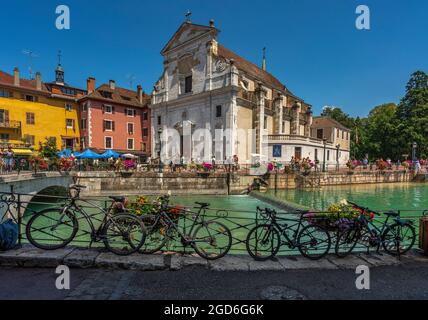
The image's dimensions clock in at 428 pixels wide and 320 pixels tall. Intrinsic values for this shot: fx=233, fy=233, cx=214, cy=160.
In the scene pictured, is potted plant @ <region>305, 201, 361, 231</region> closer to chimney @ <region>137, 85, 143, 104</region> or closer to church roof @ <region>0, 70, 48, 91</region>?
church roof @ <region>0, 70, 48, 91</region>

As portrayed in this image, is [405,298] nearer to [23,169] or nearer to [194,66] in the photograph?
[23,169]

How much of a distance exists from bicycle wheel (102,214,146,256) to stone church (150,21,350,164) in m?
24.8

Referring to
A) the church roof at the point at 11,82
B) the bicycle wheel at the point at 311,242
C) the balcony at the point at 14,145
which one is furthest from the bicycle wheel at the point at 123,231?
the church roof at the point at 11,82

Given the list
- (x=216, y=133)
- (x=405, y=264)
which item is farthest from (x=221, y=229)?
(x=216, y=133)

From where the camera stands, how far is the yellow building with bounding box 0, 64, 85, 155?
103 ft

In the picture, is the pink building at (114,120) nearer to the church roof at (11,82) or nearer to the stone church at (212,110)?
the stone church at (212,110)

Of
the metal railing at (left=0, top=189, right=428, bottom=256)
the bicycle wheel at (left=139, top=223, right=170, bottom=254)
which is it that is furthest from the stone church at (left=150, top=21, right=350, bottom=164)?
the bicycle wheel at (left=139, top=223, right=170, bottom=254)

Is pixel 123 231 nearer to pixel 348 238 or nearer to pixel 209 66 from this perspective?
pixel 348 238

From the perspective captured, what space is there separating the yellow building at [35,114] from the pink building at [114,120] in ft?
6.61

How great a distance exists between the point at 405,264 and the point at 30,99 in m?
43.5

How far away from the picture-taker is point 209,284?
362 centimetres

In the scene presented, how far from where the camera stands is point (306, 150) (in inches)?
1262

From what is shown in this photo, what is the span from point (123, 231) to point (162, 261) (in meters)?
0.95

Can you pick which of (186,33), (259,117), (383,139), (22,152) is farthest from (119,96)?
(383,139)
